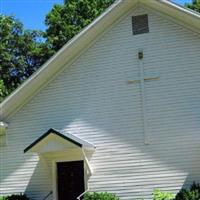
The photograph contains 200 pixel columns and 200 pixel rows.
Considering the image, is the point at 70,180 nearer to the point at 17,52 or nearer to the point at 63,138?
the point at 63,138

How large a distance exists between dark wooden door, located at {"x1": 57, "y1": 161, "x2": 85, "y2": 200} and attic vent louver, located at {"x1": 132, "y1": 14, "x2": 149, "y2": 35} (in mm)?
4537

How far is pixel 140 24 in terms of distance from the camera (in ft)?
49.3

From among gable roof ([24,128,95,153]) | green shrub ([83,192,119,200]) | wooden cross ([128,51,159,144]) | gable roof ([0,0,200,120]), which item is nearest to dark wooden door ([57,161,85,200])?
gable roof ([24,128,95,153])

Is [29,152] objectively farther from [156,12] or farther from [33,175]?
[156,12]

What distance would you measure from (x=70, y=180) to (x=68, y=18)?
1967 cm

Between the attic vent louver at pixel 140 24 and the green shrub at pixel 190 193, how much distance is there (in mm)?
4998

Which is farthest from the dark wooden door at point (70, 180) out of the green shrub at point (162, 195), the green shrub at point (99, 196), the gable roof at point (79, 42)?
the gable roof at point (79, 42)

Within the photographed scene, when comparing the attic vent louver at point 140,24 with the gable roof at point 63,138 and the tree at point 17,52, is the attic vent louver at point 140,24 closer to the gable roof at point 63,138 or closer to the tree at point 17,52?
the gable roof at point 63,138

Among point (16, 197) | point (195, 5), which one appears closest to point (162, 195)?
point (16, 197)

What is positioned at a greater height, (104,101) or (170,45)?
(170,45)

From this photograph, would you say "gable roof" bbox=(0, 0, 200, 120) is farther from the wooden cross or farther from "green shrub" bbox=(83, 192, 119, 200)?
"green shrub" bbox=(83, 192, 119, 200)

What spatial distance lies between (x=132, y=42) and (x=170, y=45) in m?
1.21

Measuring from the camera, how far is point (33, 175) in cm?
1559

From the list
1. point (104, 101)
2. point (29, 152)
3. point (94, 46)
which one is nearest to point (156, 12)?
point (94, 46)
